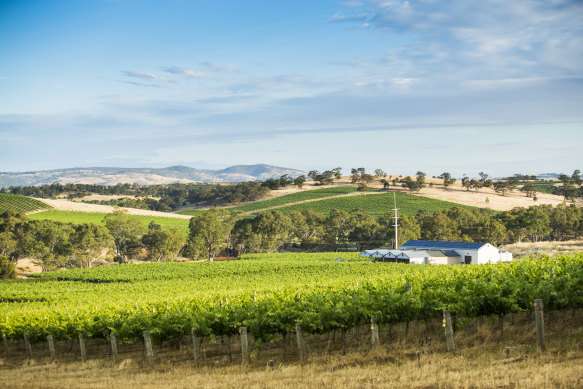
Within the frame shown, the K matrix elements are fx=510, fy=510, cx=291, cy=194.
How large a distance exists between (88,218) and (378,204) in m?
70.6

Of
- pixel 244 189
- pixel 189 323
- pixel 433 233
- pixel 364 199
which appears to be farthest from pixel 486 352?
pixel 244 189

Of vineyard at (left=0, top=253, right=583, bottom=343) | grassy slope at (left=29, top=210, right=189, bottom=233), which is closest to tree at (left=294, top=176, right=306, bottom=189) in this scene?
grassy slope at (left=29, top=210, right=189, bottom=233)

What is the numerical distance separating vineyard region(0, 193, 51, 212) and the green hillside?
195ft

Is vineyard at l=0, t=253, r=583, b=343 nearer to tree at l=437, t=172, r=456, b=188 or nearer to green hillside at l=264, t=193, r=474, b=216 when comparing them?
green hillside at l=264, t=193, r=474, b=216

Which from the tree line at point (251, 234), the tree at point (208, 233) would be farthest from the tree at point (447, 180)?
the tree at point (208, 233)

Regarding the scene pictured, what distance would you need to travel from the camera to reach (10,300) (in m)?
43.7

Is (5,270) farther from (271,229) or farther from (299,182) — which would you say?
(299,182)

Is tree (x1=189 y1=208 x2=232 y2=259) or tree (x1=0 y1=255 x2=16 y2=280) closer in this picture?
tree (x1=0 y1=255 x2=16 y2=280)

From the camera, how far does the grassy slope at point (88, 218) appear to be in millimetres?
112500

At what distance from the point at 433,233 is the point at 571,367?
258 feet

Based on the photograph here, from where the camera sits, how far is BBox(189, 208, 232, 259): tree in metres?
90.2

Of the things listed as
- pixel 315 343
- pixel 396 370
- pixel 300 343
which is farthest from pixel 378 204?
pixel 396 370

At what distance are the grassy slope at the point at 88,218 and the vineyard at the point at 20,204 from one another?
4.07 m

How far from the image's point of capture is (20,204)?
12062cm
